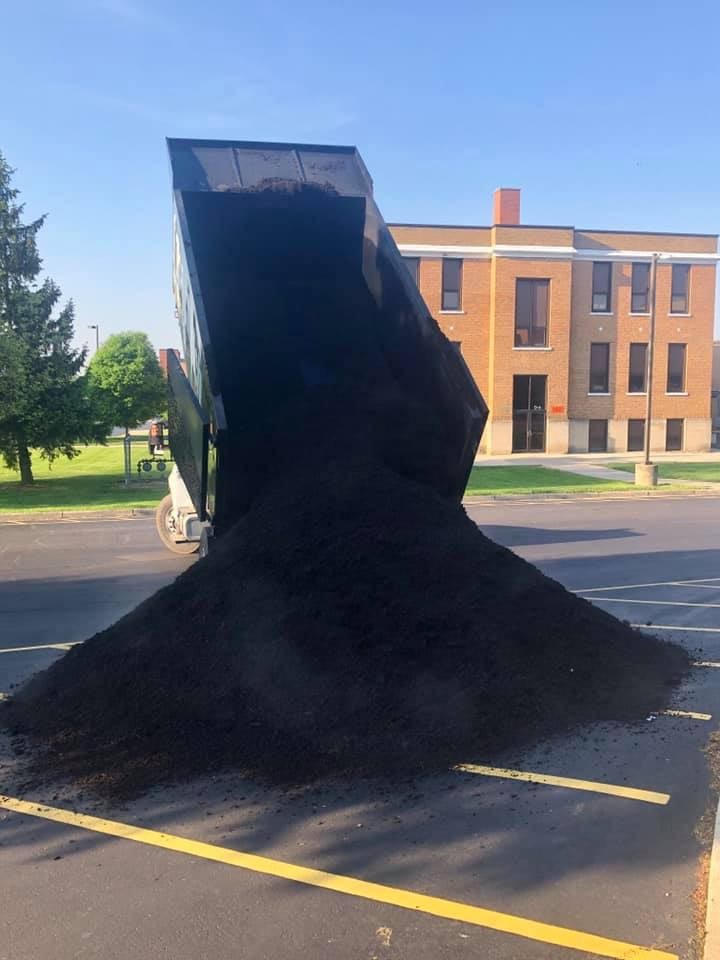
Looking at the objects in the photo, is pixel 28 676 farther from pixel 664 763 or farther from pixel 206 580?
pixel 664 763

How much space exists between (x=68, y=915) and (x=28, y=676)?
3.54 m

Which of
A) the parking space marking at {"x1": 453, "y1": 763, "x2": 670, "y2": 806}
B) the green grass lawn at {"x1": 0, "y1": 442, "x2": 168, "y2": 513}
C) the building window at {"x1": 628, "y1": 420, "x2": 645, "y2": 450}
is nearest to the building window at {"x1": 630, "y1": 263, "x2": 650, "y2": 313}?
the building window at {"x1": 628, "y1": 420, "x2": 645, "y2": 450}

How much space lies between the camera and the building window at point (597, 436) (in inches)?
1469

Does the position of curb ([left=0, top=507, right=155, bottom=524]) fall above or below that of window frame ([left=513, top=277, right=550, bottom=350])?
below

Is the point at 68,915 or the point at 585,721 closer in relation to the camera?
the point at 68,915

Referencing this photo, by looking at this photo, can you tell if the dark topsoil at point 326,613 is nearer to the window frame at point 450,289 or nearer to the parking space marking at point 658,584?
the parking space marking at point 658,584

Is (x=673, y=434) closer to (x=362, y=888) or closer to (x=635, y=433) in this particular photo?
(x=635, y=433)

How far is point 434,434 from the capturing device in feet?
23.9

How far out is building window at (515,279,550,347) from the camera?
1410 inches

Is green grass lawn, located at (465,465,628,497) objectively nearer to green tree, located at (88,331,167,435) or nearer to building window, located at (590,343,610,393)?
building window, located at (590,343,610,393)

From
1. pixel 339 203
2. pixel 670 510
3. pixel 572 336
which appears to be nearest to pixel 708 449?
pixel 572 336

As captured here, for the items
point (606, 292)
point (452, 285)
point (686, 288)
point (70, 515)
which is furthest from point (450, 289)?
point (70, 515)

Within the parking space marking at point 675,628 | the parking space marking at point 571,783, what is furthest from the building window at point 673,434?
the parking space marking at point 571,783

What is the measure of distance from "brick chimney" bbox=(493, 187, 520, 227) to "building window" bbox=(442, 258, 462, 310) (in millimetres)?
3587
